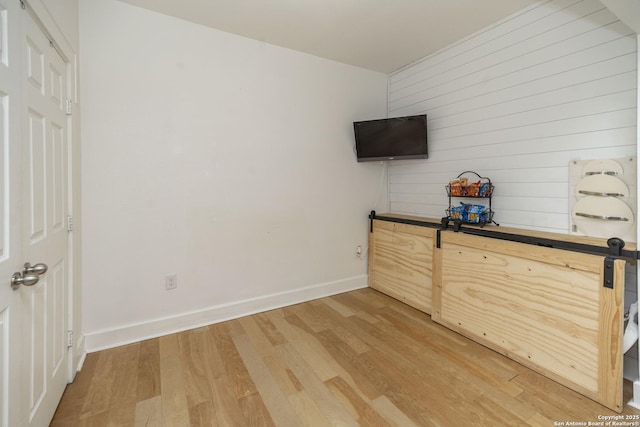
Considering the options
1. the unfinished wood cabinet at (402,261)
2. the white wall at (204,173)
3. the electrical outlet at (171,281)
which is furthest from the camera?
the unfinished wood cabinet at (402,261)

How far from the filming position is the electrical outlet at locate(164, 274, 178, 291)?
2.45 meters

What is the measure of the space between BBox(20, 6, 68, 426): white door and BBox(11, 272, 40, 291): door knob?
0.38 ft

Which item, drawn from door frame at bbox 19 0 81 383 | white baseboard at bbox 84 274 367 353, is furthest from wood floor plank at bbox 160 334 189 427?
door frame at bbox 19 0 81 383

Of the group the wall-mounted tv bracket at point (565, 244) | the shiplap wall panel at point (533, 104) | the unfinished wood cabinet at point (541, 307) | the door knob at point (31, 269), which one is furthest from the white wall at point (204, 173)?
the unfinished wood cabinet at point (541, 307)

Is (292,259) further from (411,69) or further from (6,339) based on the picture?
(411,69)

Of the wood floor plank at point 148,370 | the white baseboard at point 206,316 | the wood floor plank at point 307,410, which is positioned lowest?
the wood floor plank at point 307,410

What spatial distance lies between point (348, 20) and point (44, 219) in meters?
2.56

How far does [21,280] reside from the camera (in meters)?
1.11

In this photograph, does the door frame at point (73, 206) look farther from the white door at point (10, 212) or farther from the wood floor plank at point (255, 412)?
the wood floor plank at point (255, 412)

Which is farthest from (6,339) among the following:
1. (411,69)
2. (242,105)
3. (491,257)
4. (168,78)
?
(411,69)

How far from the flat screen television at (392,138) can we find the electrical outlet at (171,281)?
7.49 feet

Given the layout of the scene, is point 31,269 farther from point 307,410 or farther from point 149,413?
point 307,410

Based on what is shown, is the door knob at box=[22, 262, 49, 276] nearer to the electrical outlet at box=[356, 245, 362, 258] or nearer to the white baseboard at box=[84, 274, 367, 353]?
the white baseboard at box=[84, 274, 367, 353]

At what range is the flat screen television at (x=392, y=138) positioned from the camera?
3006mm
